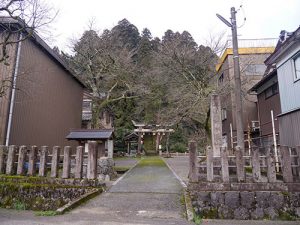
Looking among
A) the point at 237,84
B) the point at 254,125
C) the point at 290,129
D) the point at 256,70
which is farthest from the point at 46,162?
the point at 256,70

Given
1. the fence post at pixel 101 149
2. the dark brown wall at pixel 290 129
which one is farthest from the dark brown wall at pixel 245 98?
the fence post at pixel 101 149

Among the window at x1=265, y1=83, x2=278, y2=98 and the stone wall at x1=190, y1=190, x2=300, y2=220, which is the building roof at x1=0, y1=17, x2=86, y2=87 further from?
the window at x1=265, y1=83, x2=278, y2=98

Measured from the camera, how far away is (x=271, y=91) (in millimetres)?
16656

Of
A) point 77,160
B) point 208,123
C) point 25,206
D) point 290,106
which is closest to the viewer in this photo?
point 25,206

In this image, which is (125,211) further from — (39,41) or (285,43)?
(39,41)

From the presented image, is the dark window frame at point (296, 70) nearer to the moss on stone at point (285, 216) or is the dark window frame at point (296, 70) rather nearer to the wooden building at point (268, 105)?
the wooden building at point (268, 105)

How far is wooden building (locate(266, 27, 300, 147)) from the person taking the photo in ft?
32.5

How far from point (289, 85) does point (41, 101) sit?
12.8m

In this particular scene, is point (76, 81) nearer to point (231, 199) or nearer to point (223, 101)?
point (223, 101)

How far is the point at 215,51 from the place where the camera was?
18062 millimetres

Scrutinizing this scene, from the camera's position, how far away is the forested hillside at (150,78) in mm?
17078

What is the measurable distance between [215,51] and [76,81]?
36.0 ft

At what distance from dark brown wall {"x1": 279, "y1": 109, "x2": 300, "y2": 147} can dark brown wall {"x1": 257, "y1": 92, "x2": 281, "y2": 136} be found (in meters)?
5.13

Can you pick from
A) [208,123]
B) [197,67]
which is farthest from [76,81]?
[208,123]
